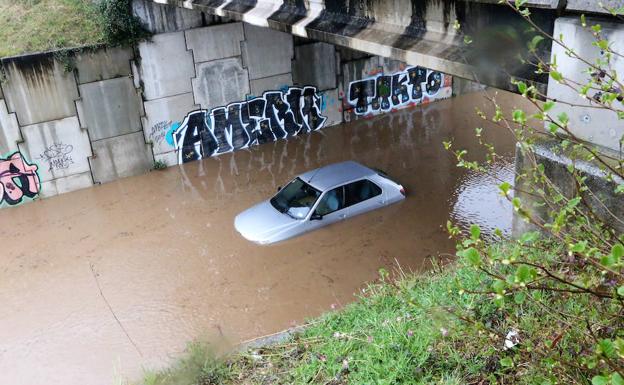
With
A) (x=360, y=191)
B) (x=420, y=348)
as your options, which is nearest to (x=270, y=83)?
(x=360, y=191)

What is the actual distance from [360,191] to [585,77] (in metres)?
6.83

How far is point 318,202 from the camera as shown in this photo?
11.4 m

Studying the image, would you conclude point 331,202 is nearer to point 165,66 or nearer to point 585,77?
point 165,66

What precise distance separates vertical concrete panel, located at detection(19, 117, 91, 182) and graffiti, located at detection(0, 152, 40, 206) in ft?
0.61

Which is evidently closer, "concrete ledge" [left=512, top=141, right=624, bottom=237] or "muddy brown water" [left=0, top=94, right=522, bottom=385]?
"concrete ledge" [left=512, top=141, right=624, bottom=237]

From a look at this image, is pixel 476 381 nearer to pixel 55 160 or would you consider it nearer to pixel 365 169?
pixel 365 169

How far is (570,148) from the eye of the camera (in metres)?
5.86

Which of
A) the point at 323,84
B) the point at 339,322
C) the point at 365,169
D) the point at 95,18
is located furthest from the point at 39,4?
the point at 339,322

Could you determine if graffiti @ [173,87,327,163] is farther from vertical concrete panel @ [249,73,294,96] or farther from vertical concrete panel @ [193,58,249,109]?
vertical concrete panel @ [193,58,249,109]

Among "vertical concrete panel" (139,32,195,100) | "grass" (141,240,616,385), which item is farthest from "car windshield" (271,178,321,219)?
"vertical concrete panel" (139,32,195,100)

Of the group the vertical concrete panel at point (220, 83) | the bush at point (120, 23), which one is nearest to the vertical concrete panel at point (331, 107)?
the vertical concrete panel at point (220, 83)

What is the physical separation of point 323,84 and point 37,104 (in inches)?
318

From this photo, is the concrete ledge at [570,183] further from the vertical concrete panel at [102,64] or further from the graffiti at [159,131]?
the vertical concrete panel at [102,64]

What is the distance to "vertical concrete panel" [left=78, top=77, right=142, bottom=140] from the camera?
14109 mm
